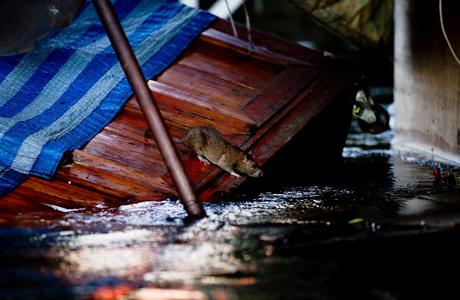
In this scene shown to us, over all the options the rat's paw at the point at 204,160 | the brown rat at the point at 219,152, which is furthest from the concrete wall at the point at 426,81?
the rat's paw at the point at 204,160

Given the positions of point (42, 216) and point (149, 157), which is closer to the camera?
point (42, 216)

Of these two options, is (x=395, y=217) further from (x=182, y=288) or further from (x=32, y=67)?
(x=32, y=67)

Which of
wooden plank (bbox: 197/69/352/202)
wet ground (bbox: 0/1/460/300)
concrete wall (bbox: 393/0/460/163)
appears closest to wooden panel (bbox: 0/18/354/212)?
wooden plank (bbox: 197/69/352/202)

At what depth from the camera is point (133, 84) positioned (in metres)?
6.28

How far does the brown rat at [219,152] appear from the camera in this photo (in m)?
7.06

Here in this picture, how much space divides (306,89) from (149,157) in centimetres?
211

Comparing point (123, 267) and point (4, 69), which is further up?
point (4, 69)

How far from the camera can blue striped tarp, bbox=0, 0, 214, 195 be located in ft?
22.4

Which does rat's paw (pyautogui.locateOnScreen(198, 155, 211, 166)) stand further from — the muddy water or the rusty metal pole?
the rusty metal pole

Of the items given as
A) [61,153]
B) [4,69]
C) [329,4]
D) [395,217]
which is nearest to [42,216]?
[61,153]

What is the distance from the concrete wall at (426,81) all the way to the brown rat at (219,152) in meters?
3.04

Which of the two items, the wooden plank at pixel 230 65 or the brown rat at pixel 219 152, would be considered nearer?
the brown rat at pixel 219 152

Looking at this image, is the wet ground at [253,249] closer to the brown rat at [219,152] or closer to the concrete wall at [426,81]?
the brown rat at [219,152]

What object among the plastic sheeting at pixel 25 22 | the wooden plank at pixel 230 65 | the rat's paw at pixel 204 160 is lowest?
the rat's paw at pixel 204 160
